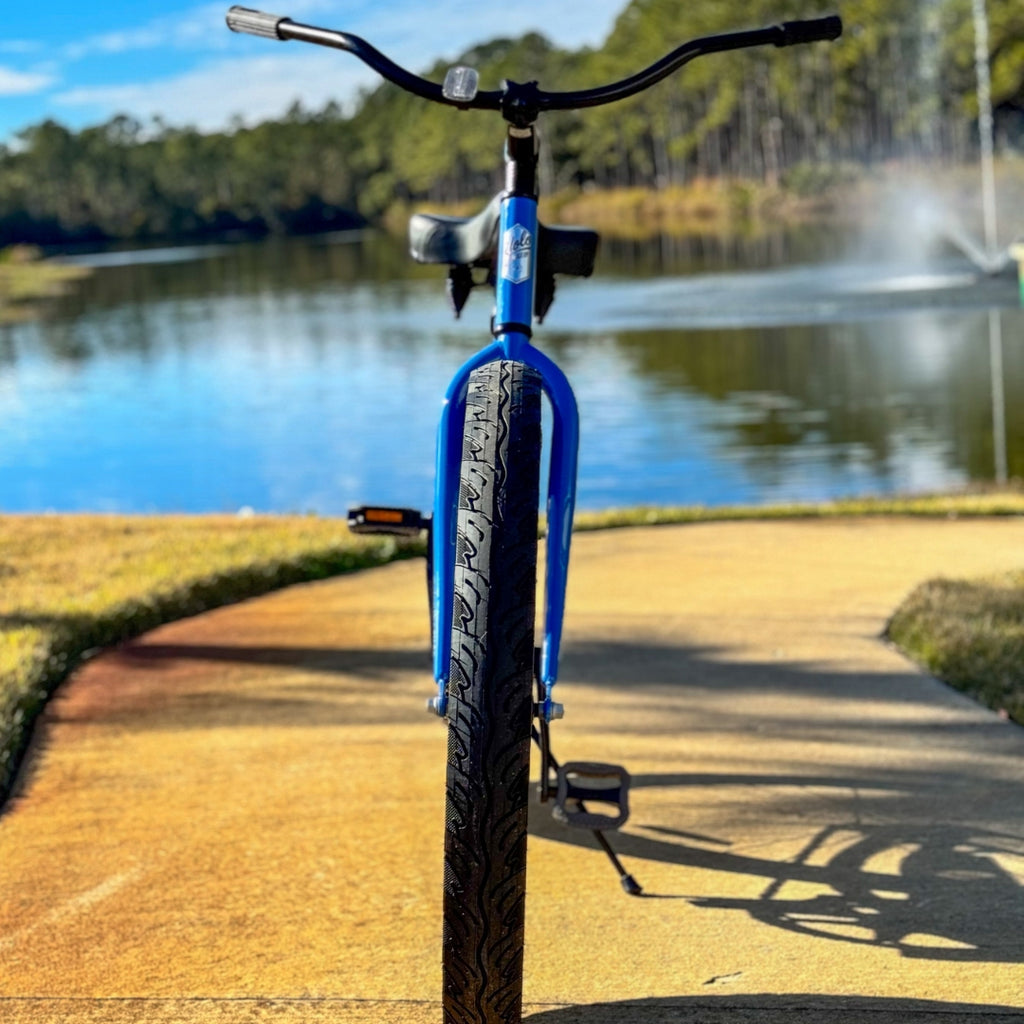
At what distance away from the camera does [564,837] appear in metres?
3.53

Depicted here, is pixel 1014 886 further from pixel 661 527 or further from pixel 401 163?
pixel 401 163

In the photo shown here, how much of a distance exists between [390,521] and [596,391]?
17.2m

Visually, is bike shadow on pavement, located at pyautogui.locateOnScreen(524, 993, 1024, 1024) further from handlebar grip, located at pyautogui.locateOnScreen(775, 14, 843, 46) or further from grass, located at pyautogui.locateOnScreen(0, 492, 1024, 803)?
grass, located at pyautogui.locateOnScreen(0, 492, 1024, 803)

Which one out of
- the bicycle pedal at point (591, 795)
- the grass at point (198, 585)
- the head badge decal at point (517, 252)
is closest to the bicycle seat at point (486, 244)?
the head badge decal at point (517, 252)

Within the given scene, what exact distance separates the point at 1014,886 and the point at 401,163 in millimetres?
126106

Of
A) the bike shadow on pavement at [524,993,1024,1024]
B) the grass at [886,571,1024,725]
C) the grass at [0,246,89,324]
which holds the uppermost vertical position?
the grass at [0,246,89,324]

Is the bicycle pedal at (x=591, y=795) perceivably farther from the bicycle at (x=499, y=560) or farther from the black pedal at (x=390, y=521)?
the black pedal at (x=390, y=521)

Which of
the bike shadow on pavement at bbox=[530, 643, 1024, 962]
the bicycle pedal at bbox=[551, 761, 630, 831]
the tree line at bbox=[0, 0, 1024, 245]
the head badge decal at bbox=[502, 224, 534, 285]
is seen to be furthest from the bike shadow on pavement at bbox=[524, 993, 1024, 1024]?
the tree line at bbox=[0, 0, 1024, 245]

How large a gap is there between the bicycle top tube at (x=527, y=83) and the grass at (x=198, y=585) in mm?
1969

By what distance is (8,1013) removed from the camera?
2.72m

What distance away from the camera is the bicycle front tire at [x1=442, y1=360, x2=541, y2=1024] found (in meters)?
2.33

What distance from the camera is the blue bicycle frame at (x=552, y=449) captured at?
2.64 metres

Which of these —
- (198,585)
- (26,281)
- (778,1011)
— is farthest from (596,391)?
(26,281)

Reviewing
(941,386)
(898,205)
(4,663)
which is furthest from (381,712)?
(898,205)
